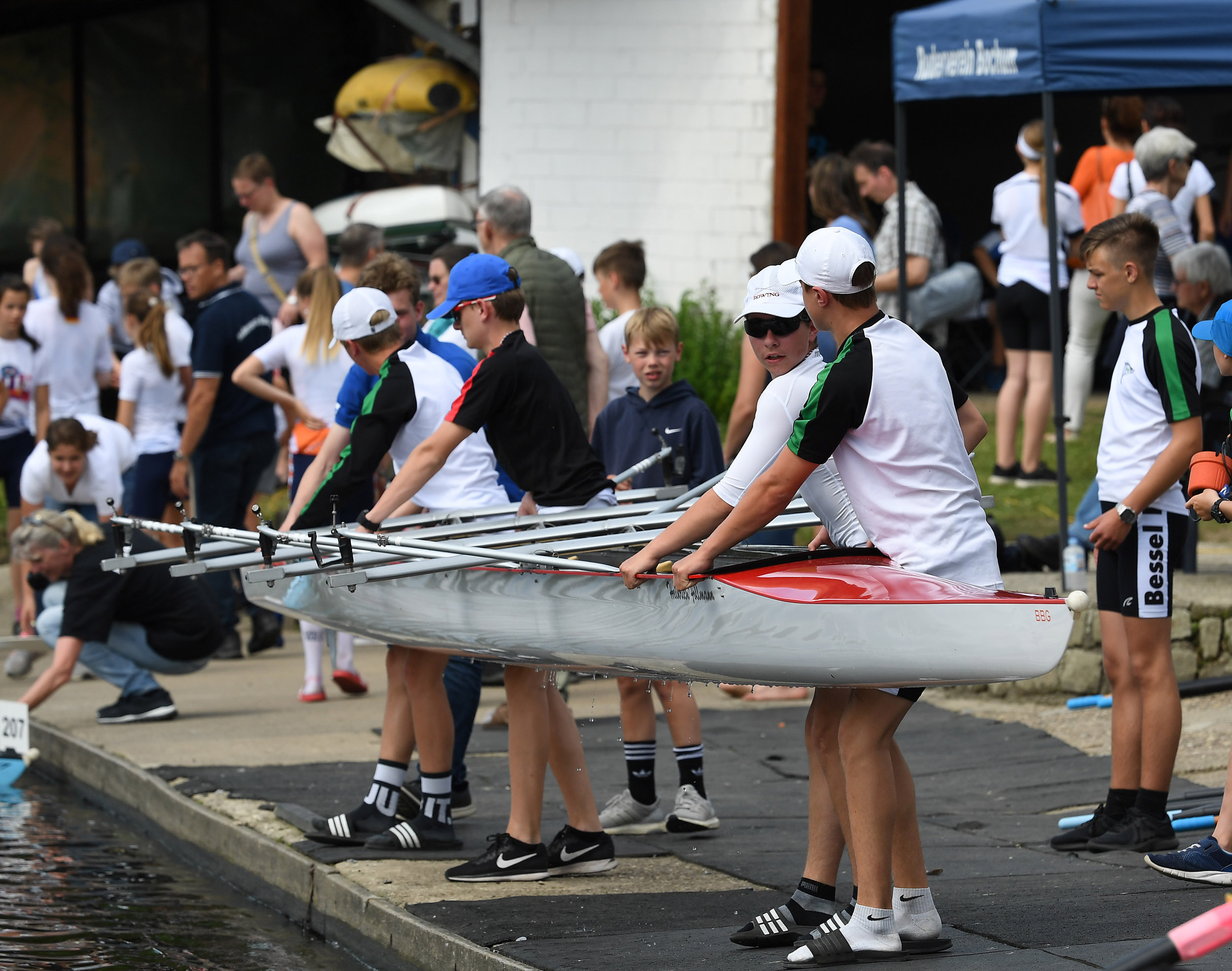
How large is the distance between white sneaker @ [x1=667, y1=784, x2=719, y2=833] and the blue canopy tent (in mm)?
2835

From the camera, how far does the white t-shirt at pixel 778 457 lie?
4648 millimetres

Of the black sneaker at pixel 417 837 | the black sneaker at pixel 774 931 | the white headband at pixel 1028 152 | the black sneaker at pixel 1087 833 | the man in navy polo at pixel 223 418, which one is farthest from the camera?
the white headband at pixel 1028 152

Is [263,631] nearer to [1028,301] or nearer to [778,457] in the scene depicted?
[1028,301]

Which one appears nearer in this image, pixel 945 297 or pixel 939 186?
pixel 945 297

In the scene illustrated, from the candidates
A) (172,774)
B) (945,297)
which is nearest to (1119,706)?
(172,774)

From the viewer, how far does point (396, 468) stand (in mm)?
6293

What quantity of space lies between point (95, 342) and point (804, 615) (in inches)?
315

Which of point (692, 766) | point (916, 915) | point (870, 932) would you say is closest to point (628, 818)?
point (692, 766)

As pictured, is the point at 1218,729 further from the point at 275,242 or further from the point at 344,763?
the point at 275,242

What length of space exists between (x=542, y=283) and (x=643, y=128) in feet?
18.7

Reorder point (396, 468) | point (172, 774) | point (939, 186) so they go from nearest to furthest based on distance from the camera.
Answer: point (396, 468) → point (172, 774) → point (939, 186)

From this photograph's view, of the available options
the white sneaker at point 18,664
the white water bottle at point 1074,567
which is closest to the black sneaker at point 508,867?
the white water bottle at point 1074,567

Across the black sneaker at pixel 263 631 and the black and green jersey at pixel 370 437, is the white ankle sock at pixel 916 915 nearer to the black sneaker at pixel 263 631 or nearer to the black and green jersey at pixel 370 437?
the black and green jersey at pixel 370 437

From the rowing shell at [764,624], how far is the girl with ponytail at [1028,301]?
6.49 m
